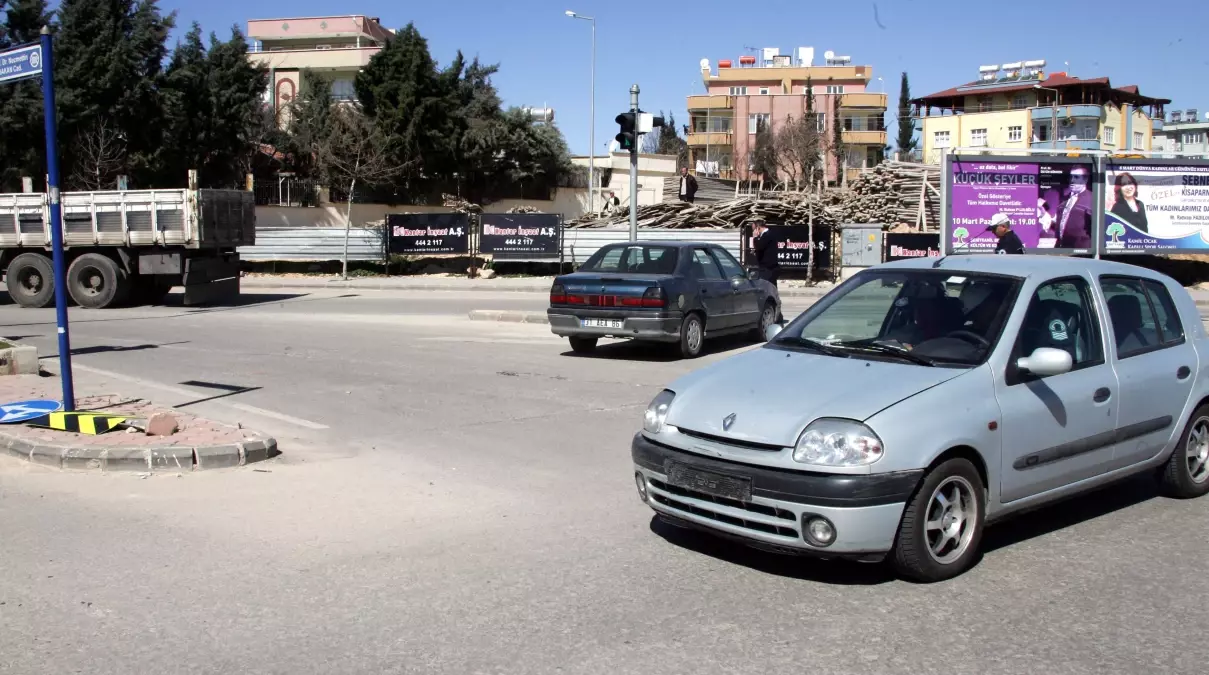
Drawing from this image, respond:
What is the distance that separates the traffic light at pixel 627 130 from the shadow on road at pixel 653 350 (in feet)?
13.0

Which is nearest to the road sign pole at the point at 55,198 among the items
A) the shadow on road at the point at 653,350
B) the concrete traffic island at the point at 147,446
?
the concrete traffic island at the point at 147,446

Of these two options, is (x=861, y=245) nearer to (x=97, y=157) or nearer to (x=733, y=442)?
(x=733, y=442)

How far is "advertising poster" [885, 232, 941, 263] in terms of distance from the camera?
27609 millimetres

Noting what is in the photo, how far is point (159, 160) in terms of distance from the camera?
38.1 m

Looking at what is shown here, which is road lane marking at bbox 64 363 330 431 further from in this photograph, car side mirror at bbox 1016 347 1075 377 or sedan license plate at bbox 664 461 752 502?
car side mirror at bbox 1016 347 1075 377

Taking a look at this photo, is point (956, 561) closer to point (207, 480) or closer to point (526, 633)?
point (526, 633)

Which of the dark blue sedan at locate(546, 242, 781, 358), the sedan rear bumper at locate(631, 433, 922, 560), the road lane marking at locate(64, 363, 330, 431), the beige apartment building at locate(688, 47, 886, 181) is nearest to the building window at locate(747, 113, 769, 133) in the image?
the beige apartment building at locate(688, 47, 886, 181)

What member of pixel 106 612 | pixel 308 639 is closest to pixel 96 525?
pixel 106 612

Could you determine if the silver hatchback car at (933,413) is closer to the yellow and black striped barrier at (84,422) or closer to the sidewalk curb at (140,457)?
the sidewalk curb at (140,457)

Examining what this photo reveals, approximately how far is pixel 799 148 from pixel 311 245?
31.7 meters

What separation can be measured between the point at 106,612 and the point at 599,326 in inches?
351

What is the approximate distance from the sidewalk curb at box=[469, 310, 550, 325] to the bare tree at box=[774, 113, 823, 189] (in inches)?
1469

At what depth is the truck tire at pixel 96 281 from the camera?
21453mm

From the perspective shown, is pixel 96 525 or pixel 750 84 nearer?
pixel 96 525
